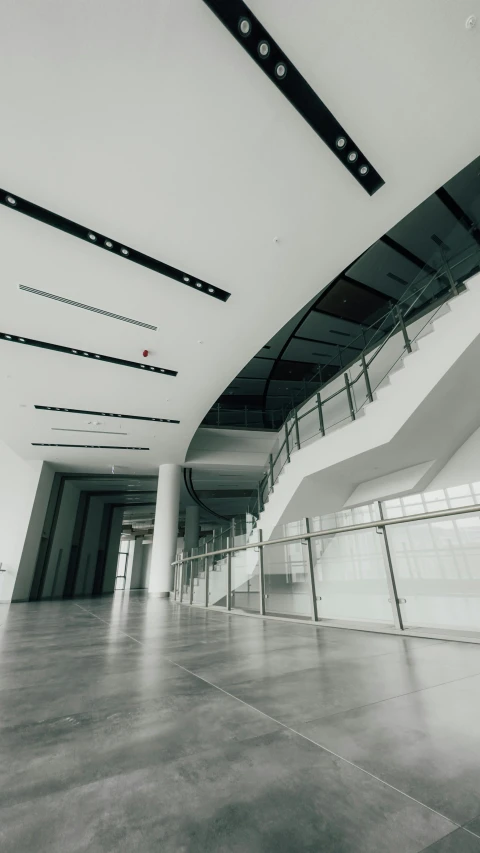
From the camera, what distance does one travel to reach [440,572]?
9.57ft

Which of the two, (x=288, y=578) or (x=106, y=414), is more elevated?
(x=106, y=414)

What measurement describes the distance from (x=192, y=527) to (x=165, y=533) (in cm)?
581

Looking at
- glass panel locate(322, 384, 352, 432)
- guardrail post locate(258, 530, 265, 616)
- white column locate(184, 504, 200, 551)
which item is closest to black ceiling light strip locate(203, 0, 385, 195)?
glass panel locate(322, 384, 352, 432)

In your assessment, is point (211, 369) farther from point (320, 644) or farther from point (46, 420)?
point (320, 644)

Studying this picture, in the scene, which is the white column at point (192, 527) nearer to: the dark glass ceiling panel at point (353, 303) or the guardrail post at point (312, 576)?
the dark glass ceiling panel at point (353, 303)

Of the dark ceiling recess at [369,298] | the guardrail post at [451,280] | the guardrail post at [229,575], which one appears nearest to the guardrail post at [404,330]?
the dark ceiling recess at [369,298]

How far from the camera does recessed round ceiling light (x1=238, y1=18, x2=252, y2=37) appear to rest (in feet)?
9.34

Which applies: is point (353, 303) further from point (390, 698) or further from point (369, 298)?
point (390, 698)

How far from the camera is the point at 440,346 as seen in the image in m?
5.74

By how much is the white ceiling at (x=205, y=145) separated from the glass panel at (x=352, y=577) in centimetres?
370

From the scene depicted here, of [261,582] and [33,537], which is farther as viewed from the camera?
[33,537]

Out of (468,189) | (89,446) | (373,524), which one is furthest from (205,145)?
(89,446)

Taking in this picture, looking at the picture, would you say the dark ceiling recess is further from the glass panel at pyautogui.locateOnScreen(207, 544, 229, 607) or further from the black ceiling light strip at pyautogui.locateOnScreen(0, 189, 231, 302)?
the glass panel at pyautogui.locateOnScreen(207, 544, 229, 607)

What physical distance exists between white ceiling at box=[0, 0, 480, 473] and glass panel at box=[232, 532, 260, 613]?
12.5 feet
